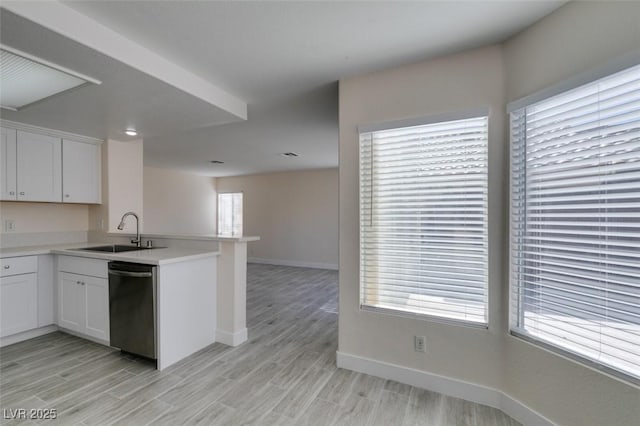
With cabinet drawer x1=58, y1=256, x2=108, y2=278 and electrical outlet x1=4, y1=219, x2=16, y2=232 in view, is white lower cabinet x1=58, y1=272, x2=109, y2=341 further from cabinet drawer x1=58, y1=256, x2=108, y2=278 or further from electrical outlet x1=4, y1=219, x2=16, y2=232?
electrical outlet x1=4, y1=219, x2=16, y2=232

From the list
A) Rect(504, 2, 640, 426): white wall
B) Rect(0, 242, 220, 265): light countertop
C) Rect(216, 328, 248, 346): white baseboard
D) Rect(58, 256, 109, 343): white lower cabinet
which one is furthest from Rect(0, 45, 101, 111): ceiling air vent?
Rect(504, 2, 640, 426): white wall

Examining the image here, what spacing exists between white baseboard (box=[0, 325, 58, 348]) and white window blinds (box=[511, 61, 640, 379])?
4.44m

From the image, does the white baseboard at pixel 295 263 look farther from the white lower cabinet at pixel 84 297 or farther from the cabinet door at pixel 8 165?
the cabinet door at pixel 8 165

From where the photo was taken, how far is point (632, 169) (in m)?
1.33

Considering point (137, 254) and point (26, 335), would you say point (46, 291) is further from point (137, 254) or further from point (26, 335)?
point (137, 254)

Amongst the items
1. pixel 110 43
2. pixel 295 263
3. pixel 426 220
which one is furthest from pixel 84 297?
pixel 295 263

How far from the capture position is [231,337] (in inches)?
112

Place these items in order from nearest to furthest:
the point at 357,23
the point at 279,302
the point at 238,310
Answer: the point at 357,23 < the point at 238,310 < the point at 279,302

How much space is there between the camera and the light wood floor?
182 cm

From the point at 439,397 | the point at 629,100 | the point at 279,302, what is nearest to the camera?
the point at 629,100

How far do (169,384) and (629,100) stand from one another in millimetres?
3281

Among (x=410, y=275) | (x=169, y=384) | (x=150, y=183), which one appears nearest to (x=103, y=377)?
(x=169, y=384)

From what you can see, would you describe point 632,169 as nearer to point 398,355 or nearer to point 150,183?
point 398,355

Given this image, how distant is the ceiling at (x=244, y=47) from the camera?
1571 mm
